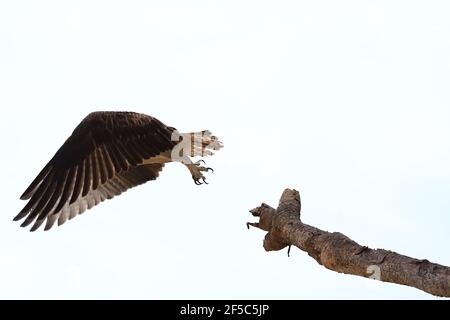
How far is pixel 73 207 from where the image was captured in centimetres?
1023

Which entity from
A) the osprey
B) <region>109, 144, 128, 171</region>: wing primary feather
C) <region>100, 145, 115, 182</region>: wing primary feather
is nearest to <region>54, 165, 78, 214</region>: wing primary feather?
the osprey

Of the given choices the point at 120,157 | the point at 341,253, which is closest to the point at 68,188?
the point at 120,157

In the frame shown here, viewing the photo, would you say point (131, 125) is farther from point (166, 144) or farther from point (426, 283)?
point (426, 283)

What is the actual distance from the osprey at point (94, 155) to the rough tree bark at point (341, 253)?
1630 mm

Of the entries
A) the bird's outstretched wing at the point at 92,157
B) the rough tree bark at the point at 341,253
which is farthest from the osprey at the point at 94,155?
the rough tree bark at the point at 341,253

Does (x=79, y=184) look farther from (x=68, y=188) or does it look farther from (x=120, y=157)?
(x=120, y=157)

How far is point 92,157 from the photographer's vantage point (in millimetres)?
9523

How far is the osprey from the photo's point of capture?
935 centimetres

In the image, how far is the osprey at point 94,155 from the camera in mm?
9352

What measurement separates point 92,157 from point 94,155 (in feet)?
0.11

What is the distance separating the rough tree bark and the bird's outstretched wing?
65.9 inches

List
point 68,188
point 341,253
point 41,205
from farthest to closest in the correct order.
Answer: point 68,188 < point 41,205 < point 341,253

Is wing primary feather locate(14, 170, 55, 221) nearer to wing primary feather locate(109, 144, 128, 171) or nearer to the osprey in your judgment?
the osprey

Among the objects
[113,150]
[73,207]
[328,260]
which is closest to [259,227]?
[328,260]
